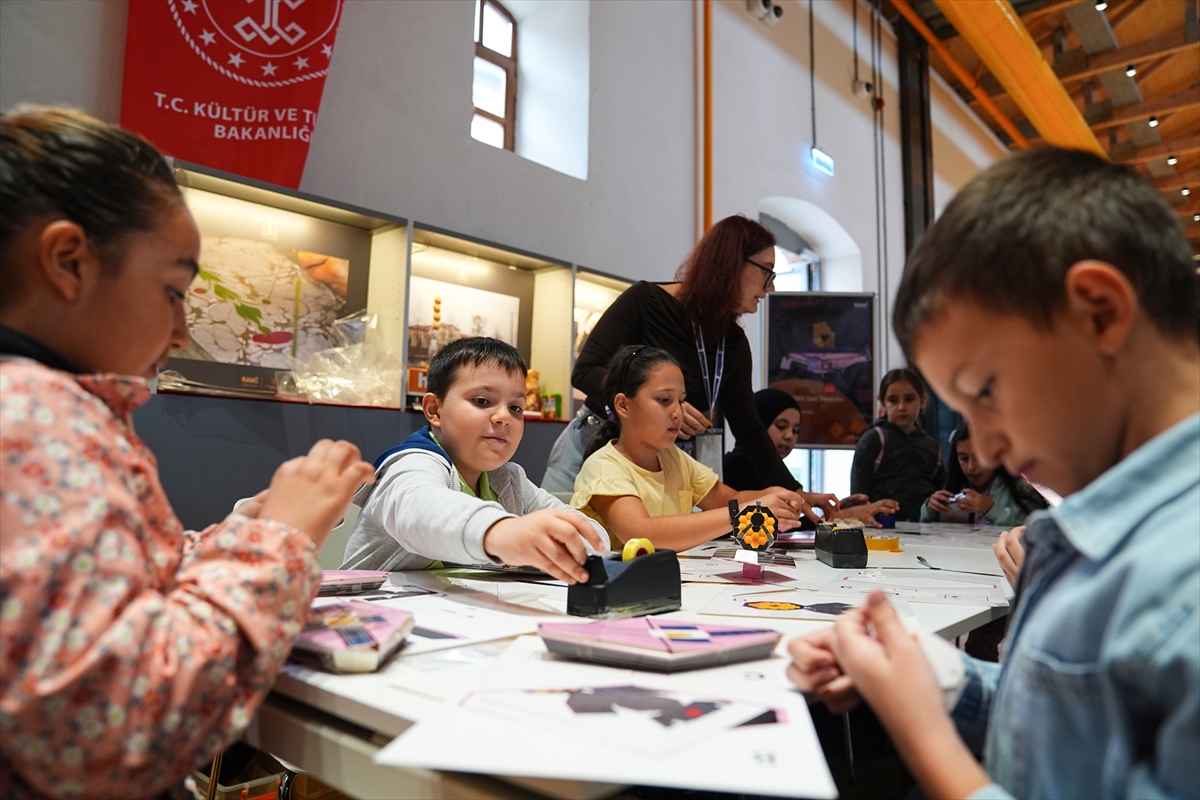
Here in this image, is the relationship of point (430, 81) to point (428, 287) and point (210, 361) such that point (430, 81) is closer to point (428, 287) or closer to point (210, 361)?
point (428, 287)

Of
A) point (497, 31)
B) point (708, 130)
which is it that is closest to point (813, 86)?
point (708, 130)

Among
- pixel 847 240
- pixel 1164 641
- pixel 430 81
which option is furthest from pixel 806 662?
pixel 847 240

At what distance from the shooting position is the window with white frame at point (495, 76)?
4457 millimetres

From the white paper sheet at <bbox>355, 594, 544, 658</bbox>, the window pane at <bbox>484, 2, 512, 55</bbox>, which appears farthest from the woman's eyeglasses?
the window pane at <bbox>484, 2, 512, 55</bbox>

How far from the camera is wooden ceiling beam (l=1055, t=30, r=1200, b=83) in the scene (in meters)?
7.25

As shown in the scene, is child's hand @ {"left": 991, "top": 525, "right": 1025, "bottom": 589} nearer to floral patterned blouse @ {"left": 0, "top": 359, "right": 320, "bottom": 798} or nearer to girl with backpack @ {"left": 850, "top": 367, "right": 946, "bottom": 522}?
floral patterned blouse @ {"left": 0, "top": 359, "right": 320, "bottom": 798}

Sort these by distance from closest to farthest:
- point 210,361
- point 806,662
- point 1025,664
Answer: point 1025,664, point 806,662, point 210,361

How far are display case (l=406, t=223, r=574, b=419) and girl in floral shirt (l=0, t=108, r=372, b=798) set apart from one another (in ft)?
8.78

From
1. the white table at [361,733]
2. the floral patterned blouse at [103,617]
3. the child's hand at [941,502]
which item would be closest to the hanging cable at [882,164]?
the child's hand at [941,502]

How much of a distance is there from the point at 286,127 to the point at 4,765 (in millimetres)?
2860

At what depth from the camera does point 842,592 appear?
57.5 inches

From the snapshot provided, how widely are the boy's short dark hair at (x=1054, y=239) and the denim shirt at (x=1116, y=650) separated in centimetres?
11

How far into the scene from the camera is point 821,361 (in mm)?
6164

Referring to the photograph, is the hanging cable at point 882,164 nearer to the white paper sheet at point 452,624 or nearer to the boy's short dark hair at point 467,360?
the boy's short dark hair at point 467,360
